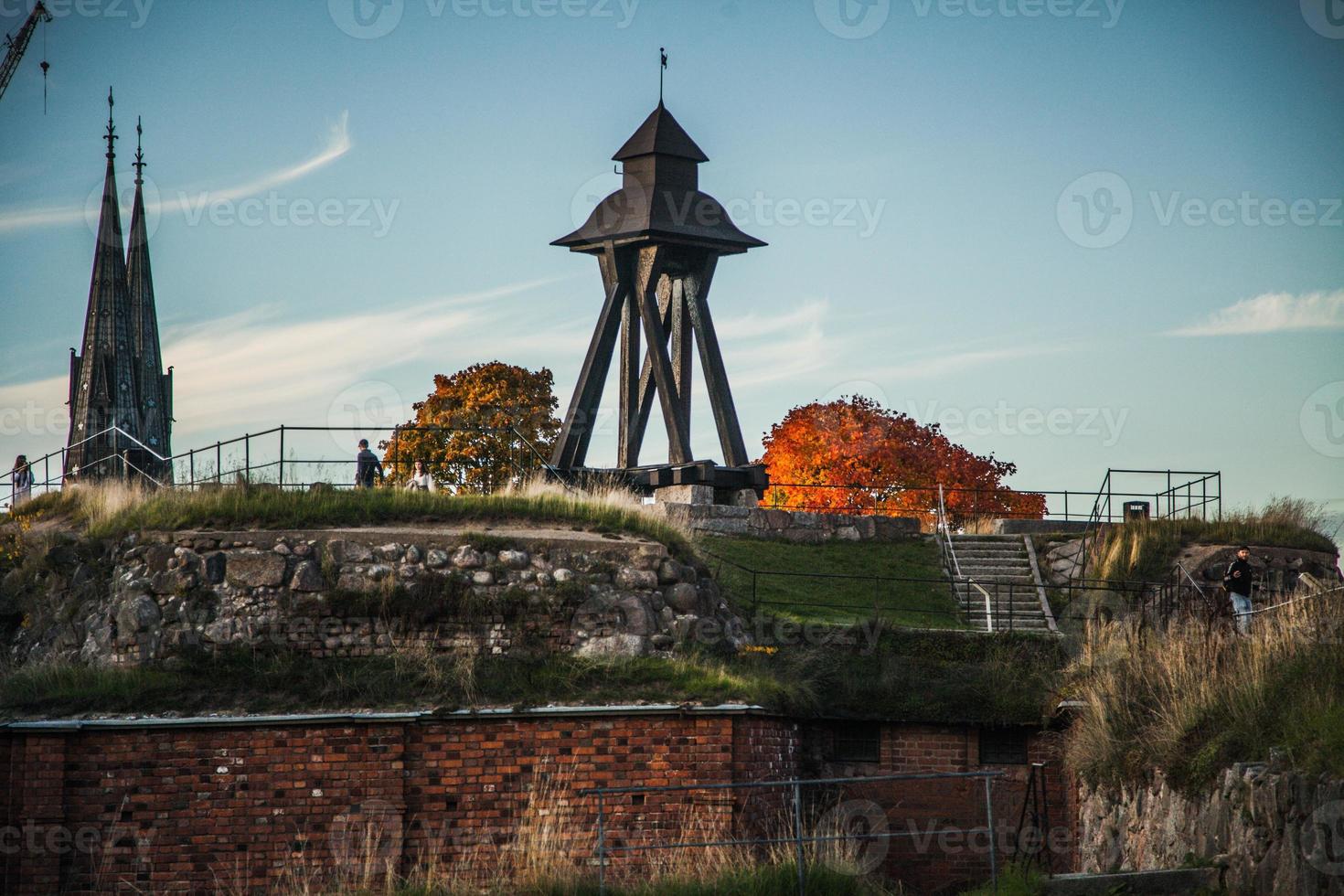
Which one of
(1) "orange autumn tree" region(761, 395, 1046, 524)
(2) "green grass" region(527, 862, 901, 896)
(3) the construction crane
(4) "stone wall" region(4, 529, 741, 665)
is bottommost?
(2) "green grass" region(527, 862, 901, 896)

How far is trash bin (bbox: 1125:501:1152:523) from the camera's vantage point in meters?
29.1

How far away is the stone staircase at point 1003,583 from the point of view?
958 inches

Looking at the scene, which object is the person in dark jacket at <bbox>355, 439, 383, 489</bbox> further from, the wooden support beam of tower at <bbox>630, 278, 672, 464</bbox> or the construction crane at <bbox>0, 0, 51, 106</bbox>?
the construction crane at <bbox>0, 0, 51, 106</bbox>

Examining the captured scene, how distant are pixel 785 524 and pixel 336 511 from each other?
9.78 metres

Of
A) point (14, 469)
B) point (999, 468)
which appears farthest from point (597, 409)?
point (999, 468)

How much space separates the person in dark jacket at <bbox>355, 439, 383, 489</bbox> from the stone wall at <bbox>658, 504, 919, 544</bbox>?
4.90m

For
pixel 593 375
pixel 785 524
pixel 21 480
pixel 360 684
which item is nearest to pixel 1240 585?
pixel 785 524

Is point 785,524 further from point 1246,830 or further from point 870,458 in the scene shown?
point 870,458

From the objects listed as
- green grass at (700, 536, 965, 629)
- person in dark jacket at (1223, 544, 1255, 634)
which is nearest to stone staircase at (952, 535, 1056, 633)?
green grass at (700, 536, 965, 629)

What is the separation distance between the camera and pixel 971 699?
19.8 meters

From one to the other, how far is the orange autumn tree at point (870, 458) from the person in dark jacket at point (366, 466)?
851 inches

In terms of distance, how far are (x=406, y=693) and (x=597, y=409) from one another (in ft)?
41.7

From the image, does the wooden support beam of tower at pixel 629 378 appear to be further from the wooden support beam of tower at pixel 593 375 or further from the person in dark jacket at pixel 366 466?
the person in dark jacket at pixel 366 466

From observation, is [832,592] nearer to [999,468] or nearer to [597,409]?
[597,409]
